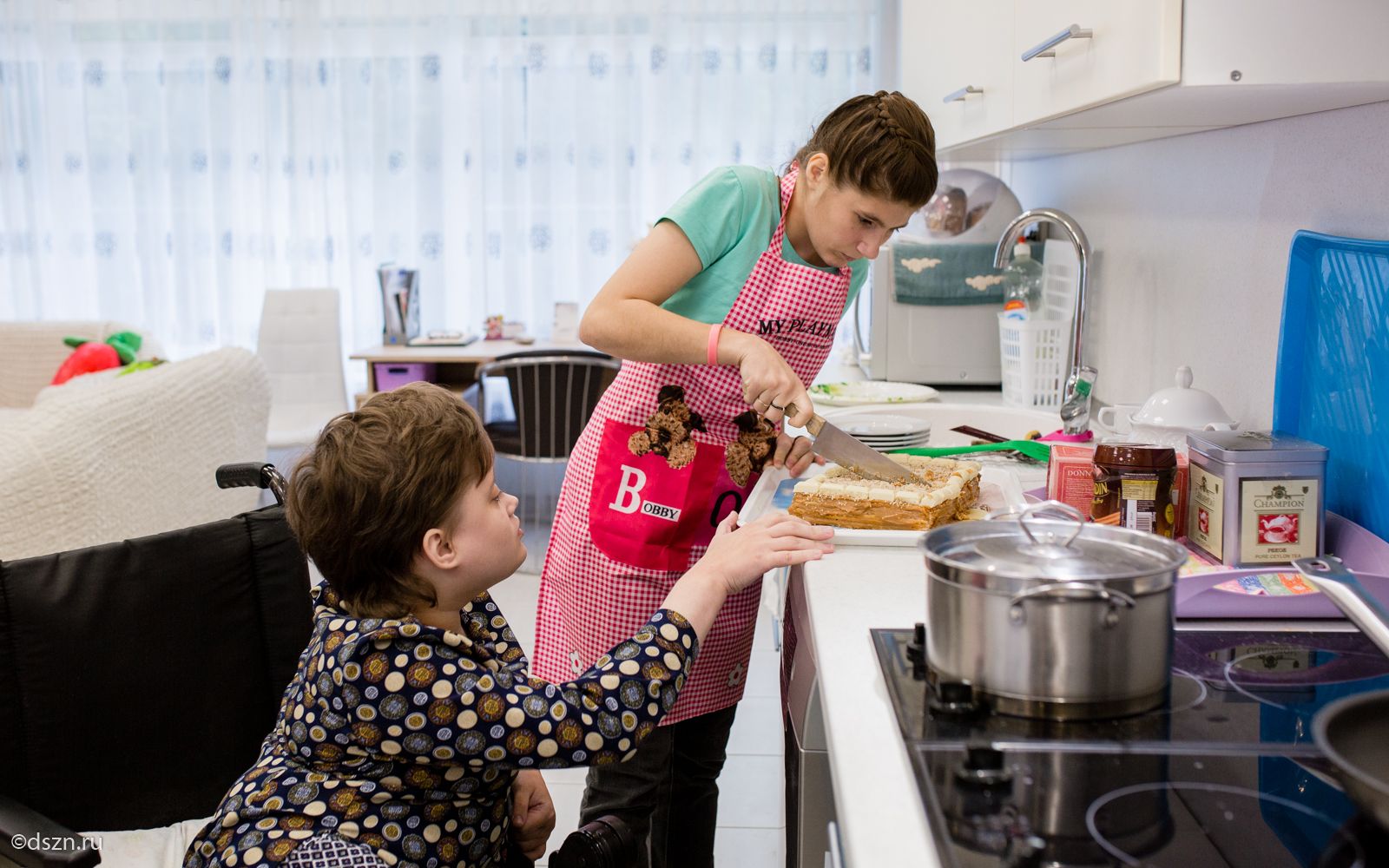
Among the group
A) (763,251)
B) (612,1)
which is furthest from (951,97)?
(612,1)

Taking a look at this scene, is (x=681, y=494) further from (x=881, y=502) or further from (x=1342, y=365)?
(x=1342, y=365)

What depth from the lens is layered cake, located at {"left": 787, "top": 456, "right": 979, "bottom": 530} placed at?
49.9 inches

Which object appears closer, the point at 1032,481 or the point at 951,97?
the point at 1032,481

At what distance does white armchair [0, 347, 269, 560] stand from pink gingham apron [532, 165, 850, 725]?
3.44ft

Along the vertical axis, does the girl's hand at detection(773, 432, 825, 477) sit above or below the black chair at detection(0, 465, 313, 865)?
above

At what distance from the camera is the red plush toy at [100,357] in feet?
12.7

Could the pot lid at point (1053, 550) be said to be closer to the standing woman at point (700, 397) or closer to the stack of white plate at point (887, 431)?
the standing woman at point (700, 397)

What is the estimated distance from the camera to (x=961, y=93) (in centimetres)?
191

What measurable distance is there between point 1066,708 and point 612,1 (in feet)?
14.8

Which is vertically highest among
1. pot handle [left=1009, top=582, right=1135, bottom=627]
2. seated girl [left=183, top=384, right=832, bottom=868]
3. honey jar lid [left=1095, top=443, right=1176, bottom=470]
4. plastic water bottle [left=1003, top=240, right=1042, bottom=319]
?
plastic water bottle [left=1003, top=240, right=1042, bottom=319]

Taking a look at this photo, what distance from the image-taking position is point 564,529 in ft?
5.32

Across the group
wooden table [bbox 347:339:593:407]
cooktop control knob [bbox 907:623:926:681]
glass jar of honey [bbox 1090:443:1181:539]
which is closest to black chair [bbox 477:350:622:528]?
wooden table [bbox 347:339:593:407]

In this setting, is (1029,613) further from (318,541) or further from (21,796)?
(21,796)

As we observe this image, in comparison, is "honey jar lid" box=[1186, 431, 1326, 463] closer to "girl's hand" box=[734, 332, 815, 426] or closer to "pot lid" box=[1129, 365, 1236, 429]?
"pot lid" box=[1129, 365, 1236, 429]
